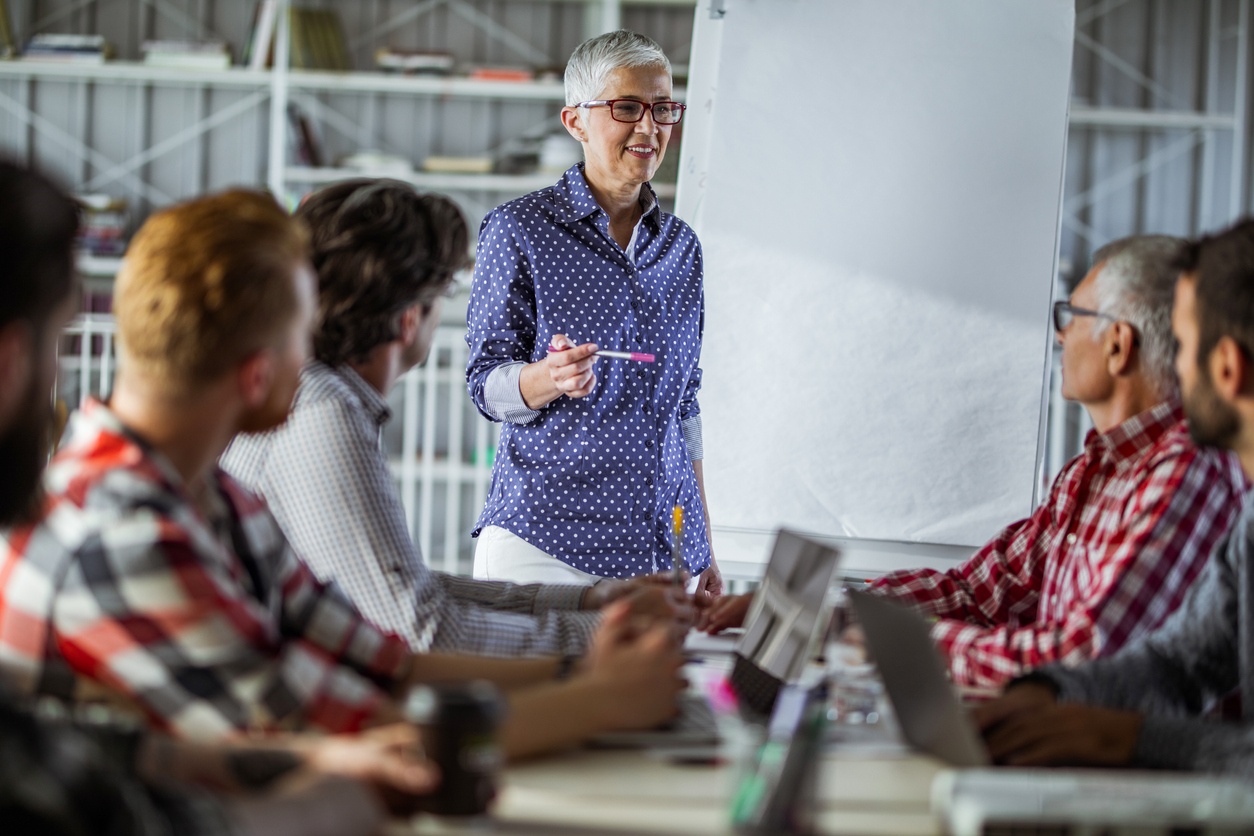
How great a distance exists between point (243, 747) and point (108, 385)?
4281mm

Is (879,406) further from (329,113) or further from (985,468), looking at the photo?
(329,113)

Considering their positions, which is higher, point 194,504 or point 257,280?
point 257,280

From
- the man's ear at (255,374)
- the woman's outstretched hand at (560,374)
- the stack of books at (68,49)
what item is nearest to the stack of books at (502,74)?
the stack of books at (68,49)

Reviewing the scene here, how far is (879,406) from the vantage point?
2.67 m

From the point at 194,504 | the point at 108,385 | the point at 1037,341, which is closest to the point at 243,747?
the point at 194,504

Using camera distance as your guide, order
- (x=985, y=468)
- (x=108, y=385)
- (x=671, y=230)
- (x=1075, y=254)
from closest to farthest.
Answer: (x=671, y=230) < (x=985, y=468) < (x=108, y=385) < (x=1075, y=254)

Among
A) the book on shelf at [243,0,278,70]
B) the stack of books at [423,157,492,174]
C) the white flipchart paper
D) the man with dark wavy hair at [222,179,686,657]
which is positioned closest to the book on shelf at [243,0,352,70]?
the book on shelf at [243,0,278,70]

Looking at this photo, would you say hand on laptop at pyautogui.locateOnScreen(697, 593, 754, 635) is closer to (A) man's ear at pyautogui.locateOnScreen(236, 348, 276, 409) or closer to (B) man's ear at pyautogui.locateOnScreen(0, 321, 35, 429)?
(A) man's ear at pyautogui.locateOnScreen(236, 348, 276, 409)

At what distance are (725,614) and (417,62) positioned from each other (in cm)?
372

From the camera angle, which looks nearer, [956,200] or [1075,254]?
[956,200]

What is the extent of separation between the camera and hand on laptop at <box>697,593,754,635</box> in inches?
70.2

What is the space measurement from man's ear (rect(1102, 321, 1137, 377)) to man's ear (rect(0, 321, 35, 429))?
4.52 ft

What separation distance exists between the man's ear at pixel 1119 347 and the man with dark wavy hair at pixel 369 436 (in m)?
0.72

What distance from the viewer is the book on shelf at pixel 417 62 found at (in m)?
4.89
